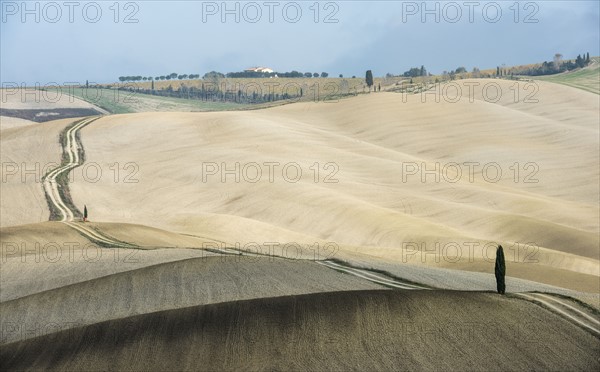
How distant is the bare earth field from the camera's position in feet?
88.4

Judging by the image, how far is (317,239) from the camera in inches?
2379

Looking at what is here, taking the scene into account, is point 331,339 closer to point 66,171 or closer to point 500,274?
point 500,274

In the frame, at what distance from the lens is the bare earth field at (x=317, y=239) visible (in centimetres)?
2695

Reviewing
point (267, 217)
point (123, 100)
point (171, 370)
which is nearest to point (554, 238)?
point (267, 217)

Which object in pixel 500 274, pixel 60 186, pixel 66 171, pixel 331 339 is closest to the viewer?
pixel 331 339

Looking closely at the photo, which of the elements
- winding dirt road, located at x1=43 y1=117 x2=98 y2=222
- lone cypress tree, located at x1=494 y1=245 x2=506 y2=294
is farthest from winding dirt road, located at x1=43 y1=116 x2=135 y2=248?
lone cypress tree, located at x1=494 y1=245 x2=506 y2=294

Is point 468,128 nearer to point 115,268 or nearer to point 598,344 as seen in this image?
point 115,268

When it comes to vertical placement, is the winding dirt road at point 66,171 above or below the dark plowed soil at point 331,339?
above

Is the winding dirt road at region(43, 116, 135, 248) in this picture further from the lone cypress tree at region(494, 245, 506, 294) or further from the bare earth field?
the lone cypress tree at region(494, 245, 506, 294)

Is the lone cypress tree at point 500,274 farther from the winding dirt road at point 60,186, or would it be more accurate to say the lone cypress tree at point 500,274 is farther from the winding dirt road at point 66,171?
the winding dirt road at point 66,171

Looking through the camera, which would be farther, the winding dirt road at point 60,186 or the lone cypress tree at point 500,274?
the winding dirt road at point 60,186

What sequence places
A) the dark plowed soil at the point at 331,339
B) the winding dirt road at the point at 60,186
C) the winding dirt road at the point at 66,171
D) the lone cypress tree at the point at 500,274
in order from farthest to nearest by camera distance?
the winding dirt road at the point at 66,171
the winding dirt road at the point at 60,186
the lone cypress tree at the point at 500,274
the dark plowed soil at the point at 331,339

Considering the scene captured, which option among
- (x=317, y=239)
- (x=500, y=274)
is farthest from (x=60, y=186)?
(x=500, y=274)

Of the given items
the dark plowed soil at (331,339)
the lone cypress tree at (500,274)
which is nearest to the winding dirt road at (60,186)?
the dark plowed soil at (331,339)
